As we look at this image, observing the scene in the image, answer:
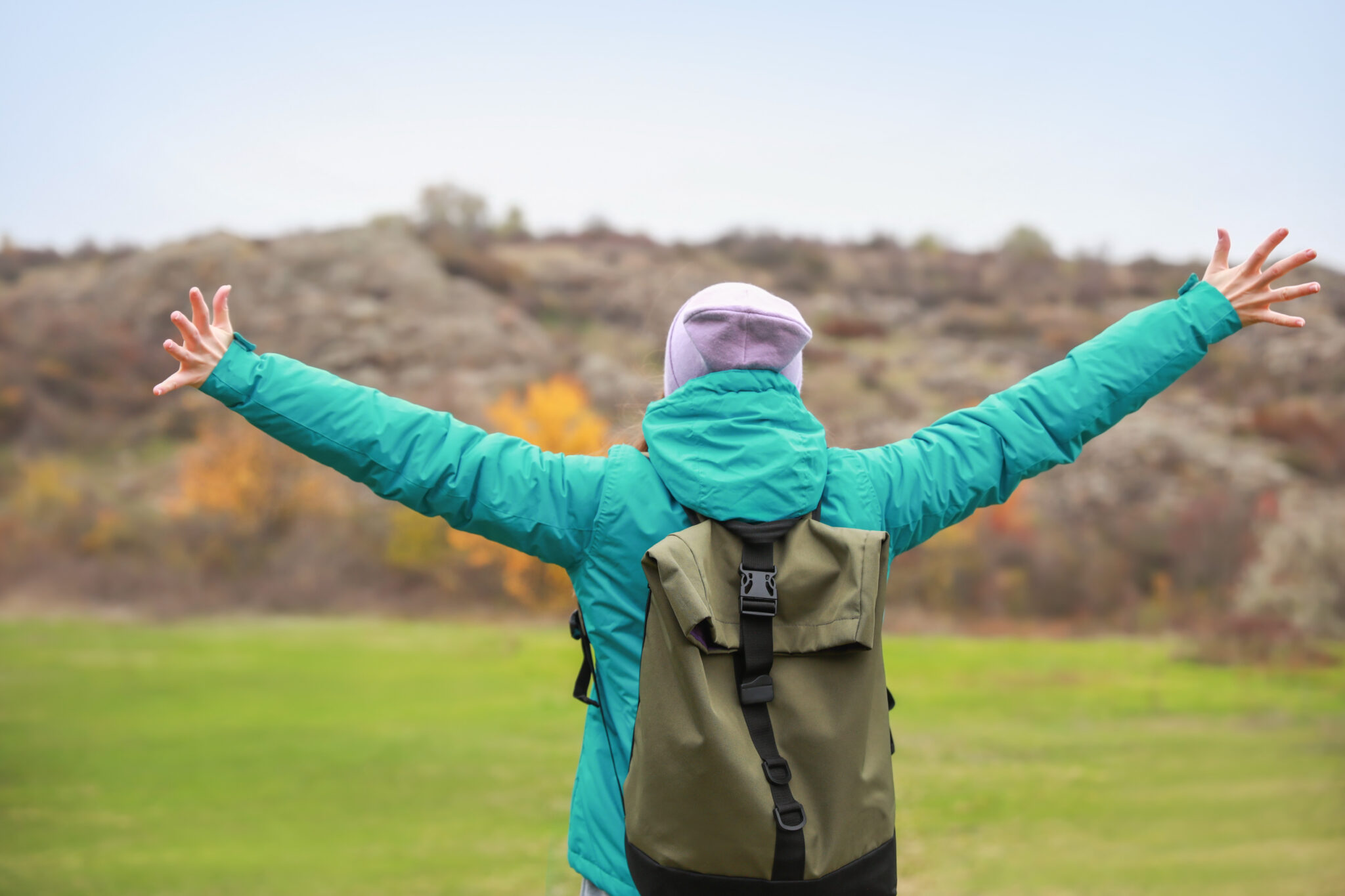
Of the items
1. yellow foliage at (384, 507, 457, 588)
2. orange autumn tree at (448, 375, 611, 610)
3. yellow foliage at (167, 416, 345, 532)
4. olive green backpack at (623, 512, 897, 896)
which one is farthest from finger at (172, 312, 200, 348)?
yellow foliage at (167, 416, 345, 532)

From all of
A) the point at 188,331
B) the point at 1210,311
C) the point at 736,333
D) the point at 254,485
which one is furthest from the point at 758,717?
the point at 254,485

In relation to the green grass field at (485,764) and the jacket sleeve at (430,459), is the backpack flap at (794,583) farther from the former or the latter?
the green grass field at (485,764)

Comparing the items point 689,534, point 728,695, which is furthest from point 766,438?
point 728,695

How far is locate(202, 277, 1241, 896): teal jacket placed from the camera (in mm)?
1574

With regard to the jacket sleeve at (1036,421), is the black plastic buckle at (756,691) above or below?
below

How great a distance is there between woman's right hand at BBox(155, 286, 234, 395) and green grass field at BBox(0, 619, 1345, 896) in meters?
1.20

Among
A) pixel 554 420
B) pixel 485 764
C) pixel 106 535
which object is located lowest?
pixel 485 764

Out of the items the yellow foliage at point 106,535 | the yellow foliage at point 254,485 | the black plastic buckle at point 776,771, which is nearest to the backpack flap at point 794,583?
the black plastic buckle at point 776,771

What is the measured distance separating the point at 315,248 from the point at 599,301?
15.9 meters

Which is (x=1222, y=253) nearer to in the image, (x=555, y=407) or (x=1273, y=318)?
(x=1273, y=318)

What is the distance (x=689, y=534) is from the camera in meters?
1.47

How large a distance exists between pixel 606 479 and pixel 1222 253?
4.50 feet

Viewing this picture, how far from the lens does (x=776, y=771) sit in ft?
4.71

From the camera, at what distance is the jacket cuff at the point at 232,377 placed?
5.40ft
